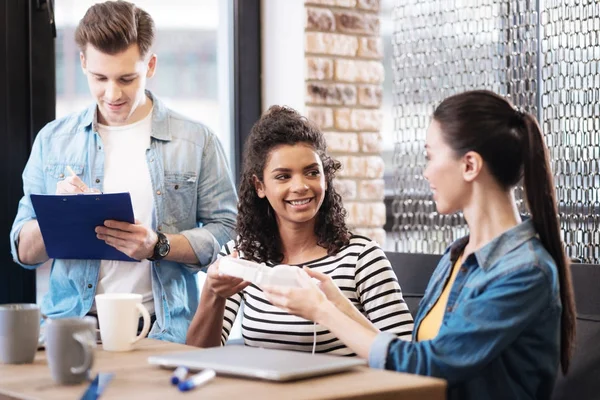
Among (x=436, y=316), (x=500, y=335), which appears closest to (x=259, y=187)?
(x=436, y=316)

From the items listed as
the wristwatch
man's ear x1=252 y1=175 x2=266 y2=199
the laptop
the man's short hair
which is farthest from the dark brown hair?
the man's short hair

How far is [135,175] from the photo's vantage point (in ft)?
7.72

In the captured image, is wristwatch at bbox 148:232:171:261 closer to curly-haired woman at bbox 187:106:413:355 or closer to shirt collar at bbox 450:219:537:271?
curly-haired woman at bbox 187:106:413:355

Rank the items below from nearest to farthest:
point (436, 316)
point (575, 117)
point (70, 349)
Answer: point (70, 349)
point (436, 316)
point (575, 117)

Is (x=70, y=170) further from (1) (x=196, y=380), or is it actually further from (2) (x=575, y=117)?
(2) (x=575, y=117)

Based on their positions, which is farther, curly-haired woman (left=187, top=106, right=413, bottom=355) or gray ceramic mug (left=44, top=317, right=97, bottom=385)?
curly-haired woman (left=187, top=106, right=413, bottom=355)

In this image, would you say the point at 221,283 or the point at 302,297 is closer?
the point at 302,297

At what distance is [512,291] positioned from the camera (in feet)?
4.99

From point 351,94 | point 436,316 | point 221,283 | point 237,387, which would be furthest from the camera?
point 351,94

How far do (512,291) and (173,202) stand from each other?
111 cm

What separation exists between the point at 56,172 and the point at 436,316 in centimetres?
116

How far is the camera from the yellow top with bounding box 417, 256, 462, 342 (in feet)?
5.67

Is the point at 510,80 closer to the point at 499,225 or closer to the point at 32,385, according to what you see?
the point at 499,225

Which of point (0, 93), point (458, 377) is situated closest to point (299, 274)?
point (458, 377)
